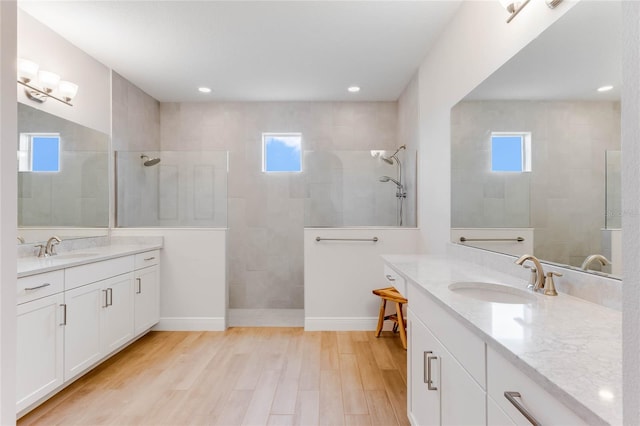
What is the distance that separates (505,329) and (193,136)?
433 cm

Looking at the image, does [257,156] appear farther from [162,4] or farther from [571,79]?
[571,79]

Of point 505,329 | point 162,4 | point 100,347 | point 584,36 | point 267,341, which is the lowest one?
point 267,341

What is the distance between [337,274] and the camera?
134 inches

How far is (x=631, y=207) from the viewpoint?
0.42m

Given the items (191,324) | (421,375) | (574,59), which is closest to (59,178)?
(191,324)

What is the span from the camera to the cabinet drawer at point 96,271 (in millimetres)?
2170

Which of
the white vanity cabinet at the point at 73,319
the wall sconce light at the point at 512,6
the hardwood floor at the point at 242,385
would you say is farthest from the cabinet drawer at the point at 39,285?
the wall sconce light at the point at 512,6

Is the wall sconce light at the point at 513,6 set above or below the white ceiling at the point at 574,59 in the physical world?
above

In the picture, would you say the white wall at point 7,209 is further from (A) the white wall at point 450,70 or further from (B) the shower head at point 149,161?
(B) the shower head at point 149,161

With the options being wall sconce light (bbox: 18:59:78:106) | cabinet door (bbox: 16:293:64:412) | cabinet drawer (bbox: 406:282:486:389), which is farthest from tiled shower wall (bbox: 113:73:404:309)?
cabinet drawer (bbox: 406:282:486:389)

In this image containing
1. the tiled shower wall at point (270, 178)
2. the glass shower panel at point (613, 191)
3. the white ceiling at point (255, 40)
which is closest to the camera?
the glass shower panel at point (613, 191)

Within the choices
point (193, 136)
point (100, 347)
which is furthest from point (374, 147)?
point (100, 347)

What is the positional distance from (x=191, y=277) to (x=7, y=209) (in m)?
2.81

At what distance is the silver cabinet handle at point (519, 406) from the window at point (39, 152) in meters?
3.06
